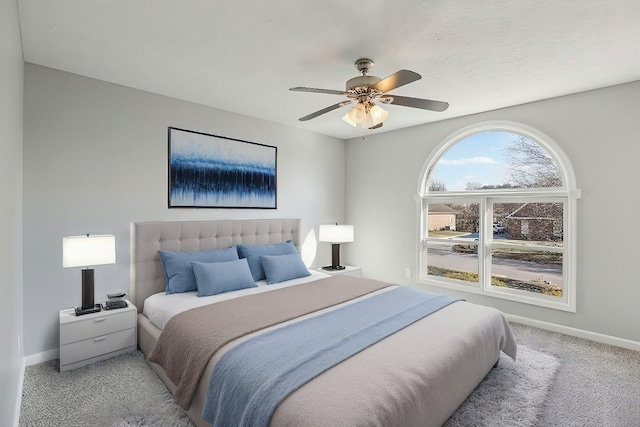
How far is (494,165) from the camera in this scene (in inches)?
156

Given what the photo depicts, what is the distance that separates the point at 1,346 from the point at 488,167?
460 cm

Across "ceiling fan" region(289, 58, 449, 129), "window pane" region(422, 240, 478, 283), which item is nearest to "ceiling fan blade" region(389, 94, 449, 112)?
"ceiling fan" region(289, 58, 449, 129)

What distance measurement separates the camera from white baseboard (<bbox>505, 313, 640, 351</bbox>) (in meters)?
3.02

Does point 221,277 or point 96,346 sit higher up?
point 221,277

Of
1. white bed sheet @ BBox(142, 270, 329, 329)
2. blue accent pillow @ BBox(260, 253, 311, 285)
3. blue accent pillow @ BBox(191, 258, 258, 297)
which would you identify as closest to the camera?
white bed sheet @ BBox(142, 270, 329, 329)

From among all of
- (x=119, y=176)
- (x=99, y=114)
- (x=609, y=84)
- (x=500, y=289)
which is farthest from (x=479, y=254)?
(x=99, y=114)

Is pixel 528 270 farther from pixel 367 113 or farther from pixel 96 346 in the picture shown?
pixel 96 346

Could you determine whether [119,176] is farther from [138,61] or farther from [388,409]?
[388,409]

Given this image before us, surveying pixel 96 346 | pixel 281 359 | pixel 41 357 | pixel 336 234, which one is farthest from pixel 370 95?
pixel 41 357

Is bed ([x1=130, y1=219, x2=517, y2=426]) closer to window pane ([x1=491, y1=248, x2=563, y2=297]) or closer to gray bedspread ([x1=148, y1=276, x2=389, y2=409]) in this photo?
gray bedspread ([x1=148, y1=276, x2=389, y2=409])

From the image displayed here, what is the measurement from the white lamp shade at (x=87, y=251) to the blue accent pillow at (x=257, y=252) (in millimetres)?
1317

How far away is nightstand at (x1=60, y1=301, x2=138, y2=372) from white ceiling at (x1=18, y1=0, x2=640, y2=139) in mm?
2118

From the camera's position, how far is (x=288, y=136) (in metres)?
4.55

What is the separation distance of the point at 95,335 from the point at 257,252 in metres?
1.66
